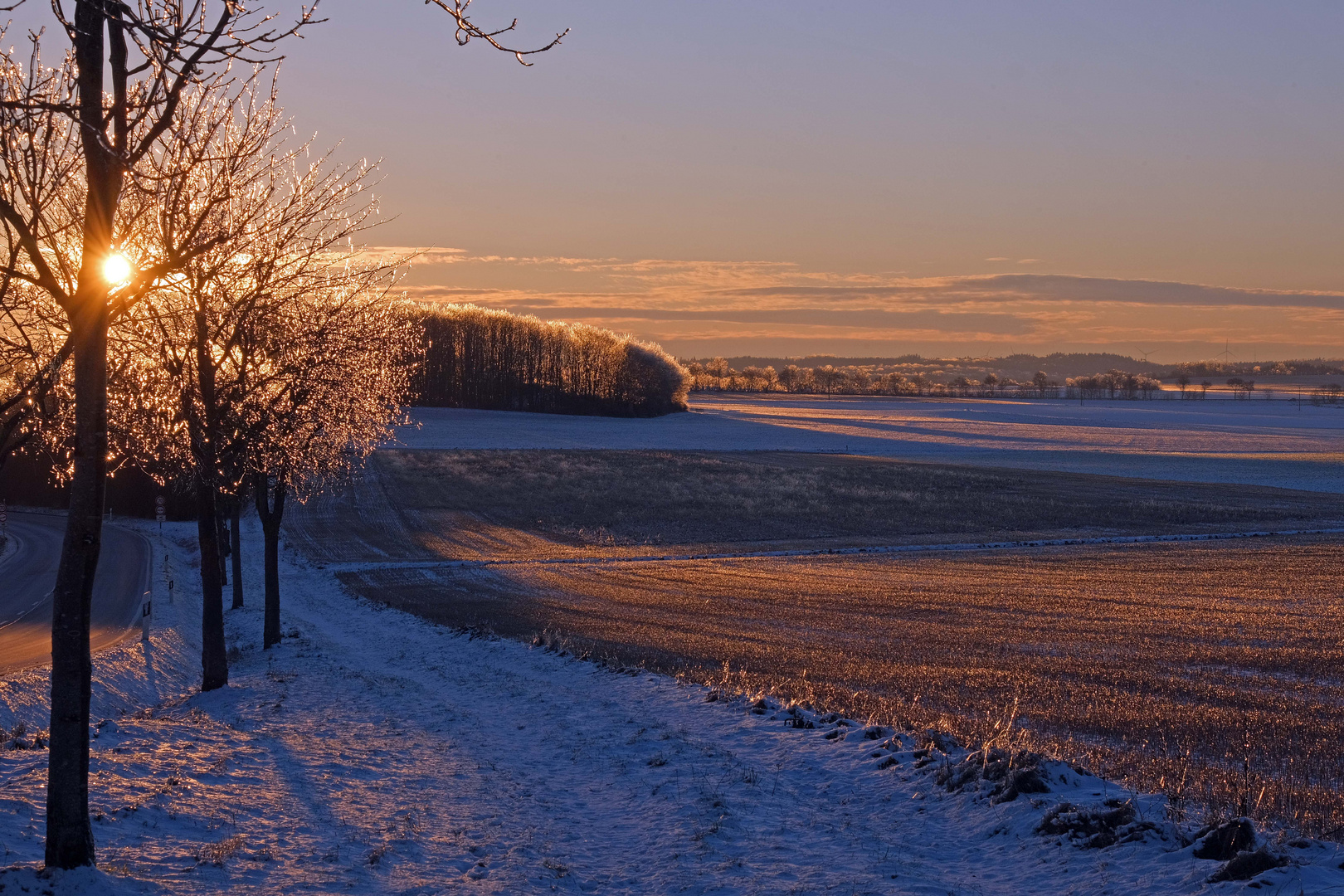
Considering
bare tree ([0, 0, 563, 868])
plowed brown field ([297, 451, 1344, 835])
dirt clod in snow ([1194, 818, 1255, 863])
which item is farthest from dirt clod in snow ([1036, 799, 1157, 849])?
bare tree ([0, 0, 563, 868])

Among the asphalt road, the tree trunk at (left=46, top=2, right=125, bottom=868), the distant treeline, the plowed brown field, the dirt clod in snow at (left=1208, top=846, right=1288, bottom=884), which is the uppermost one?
the distant treeline

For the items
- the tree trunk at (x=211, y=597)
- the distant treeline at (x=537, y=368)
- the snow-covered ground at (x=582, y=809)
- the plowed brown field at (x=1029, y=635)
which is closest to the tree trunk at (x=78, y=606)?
the snow-covered ground at (x=582, y=809)

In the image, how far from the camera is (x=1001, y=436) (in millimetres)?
88688

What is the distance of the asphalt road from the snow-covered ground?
902 centimetres

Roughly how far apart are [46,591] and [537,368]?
296 feet

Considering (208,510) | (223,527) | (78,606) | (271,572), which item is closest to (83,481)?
(78,606)

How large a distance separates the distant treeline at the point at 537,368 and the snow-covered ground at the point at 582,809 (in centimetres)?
10642

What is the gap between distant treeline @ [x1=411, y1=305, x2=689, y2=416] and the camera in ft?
382

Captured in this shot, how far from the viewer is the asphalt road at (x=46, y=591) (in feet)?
70.7

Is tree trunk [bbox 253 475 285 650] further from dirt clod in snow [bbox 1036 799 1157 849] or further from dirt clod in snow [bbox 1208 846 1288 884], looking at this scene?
dirt clod in snow [bbox 1208 846 1288 884]

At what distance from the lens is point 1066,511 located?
4266 cm

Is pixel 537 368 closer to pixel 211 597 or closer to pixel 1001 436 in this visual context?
pixel 1001 436

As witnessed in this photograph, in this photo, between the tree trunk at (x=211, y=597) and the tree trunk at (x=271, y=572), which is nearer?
the tree trunk at (x=211, y=597)

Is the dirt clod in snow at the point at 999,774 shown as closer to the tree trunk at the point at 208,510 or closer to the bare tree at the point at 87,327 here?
the bare tree at the point at 87,327
